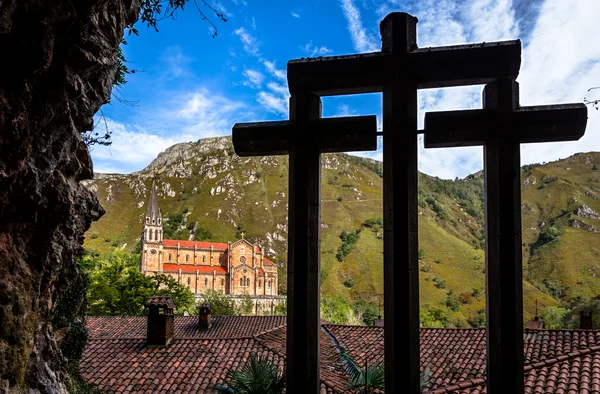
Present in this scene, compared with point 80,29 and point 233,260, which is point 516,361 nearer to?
point 80,29

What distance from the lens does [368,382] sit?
5.20 metres

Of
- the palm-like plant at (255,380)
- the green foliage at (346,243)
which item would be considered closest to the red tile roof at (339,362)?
the palm-like plant at (255,380)

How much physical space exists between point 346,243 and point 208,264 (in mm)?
32410

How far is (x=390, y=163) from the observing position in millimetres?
2994

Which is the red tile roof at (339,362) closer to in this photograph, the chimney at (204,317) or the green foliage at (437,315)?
the chimney at (204,317)

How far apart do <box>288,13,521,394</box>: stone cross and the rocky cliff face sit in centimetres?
202

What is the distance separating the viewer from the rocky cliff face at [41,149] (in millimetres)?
3320

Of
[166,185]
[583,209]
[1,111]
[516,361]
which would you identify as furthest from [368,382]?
[166,185]

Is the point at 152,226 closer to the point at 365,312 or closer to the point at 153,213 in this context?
the point at 153,213

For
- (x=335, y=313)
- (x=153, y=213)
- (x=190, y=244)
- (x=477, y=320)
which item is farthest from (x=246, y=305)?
(x=477, y=320)

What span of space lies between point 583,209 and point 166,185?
425 feet

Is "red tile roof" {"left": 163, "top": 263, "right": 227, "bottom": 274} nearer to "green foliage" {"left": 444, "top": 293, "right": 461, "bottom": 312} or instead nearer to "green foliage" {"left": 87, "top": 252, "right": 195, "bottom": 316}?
"green foliage" {"left": 444, "top": 293, "right": 461, "bottom": 312}

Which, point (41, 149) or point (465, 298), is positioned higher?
point (41, 149)

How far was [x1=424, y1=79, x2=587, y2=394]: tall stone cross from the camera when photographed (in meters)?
2.79
